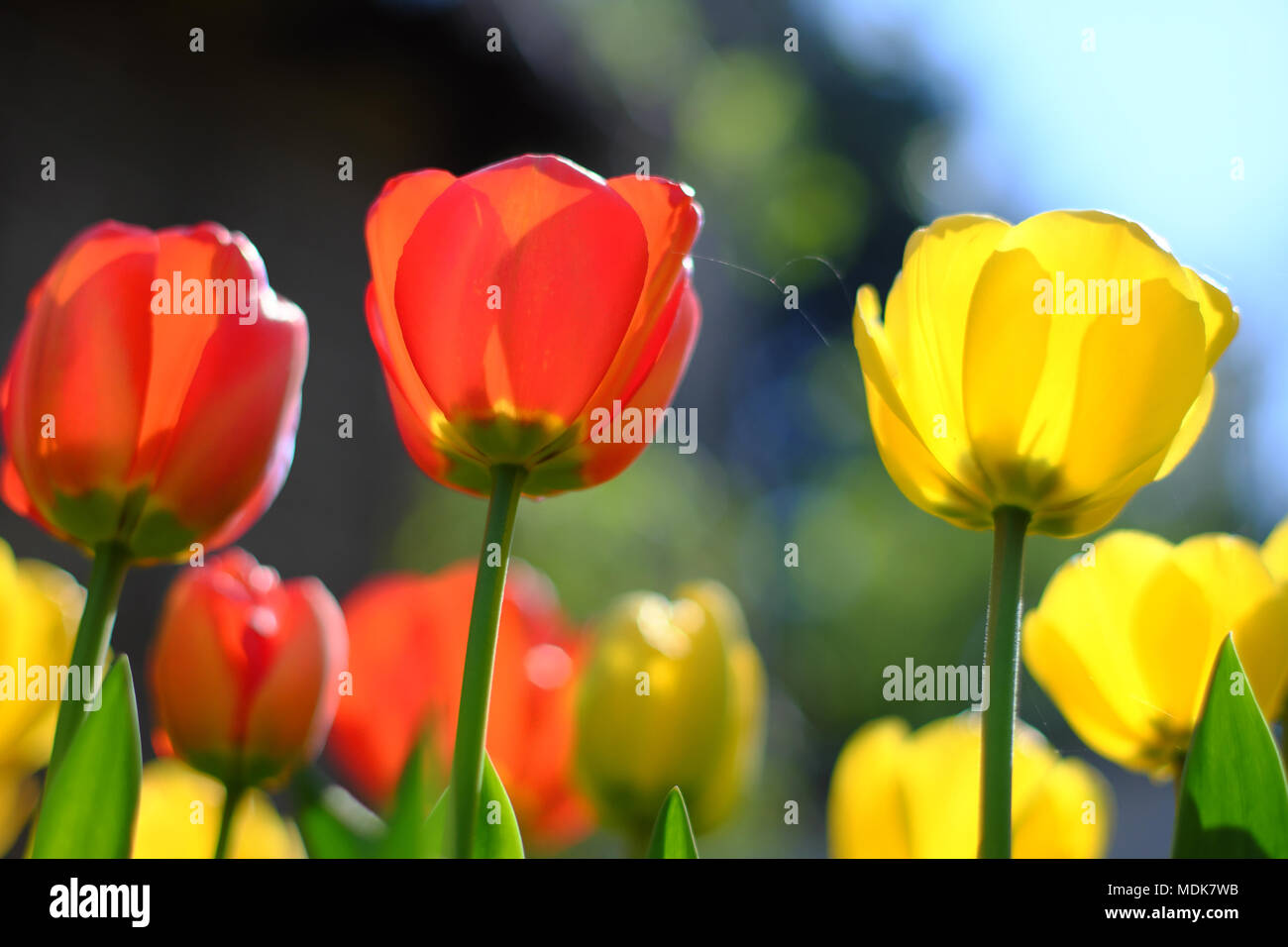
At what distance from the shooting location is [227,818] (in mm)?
359

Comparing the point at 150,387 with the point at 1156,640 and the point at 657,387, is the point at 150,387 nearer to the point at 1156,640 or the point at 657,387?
the point at 657,387

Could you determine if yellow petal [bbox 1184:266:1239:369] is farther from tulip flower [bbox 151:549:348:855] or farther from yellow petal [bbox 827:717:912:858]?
tulip flower [bbox 151:549:348:855]

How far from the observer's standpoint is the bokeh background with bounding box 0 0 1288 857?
1.95 metres

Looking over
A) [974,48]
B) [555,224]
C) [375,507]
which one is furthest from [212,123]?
[555,224]

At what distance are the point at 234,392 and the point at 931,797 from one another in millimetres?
286

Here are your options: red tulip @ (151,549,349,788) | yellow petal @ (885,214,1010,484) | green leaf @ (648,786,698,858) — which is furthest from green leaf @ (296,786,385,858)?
yellow petal @ (885,214,1010,484)

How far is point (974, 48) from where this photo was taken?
1.81 feet

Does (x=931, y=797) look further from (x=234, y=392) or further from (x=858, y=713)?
(x=858, y=713)

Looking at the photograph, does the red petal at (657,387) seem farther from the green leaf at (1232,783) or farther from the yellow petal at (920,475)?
the green leaf at (1232,783)

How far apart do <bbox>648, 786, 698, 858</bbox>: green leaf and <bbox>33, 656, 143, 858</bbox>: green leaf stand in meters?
0.14

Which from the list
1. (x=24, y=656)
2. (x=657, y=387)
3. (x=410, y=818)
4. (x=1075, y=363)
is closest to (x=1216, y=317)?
(x=1075, y=363)

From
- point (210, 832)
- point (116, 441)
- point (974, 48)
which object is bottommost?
point (210, 832)

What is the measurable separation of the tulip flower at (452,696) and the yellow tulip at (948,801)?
11cm
